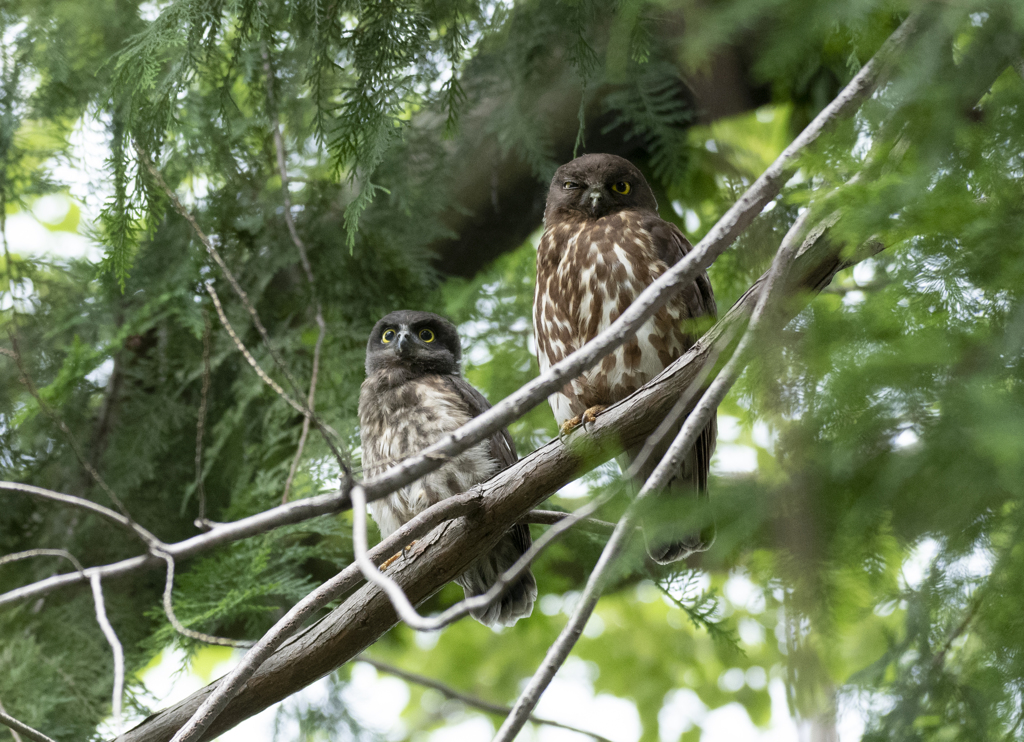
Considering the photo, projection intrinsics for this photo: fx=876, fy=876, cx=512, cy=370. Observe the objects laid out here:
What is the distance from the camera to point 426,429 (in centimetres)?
407

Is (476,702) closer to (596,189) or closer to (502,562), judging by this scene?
(502,562)

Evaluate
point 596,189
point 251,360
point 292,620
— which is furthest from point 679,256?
point 292,620

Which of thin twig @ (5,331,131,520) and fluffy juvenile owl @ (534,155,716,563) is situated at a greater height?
fluffy juvenile owl @ (534,155,716,563)

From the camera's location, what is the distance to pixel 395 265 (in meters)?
4.95

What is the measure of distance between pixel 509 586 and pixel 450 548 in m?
1.15

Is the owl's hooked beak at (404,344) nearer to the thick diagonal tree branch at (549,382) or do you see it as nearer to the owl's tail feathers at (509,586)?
the owl's tail feathers at (509,586)

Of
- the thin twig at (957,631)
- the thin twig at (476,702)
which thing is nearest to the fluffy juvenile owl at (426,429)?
the thin twig at (476,702)

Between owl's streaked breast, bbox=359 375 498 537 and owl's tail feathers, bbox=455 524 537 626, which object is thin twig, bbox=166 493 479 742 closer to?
owl's tail feathers, bbox=455 524 537 626

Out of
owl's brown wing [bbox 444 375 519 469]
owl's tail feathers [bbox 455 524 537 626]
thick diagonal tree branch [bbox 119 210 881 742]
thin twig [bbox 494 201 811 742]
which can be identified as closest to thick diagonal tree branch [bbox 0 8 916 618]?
thin twig [bbox 494 201 811 742]

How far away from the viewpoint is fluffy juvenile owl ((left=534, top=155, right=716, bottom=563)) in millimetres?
3607

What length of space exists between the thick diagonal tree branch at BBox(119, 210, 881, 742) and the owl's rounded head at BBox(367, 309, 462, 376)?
4.89ft

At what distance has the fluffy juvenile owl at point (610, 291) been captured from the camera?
11.8 ft

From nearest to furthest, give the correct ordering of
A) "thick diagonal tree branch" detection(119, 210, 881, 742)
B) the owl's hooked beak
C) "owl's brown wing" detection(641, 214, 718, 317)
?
1. "thick diagonal tree branch" detection(119, 210, 881, 742)
2. "owl's brown wing" detection(641, 214, 718, 317)
3. the owl's hooked beak

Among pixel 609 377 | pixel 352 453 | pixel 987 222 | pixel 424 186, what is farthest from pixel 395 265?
pixel 987 222
